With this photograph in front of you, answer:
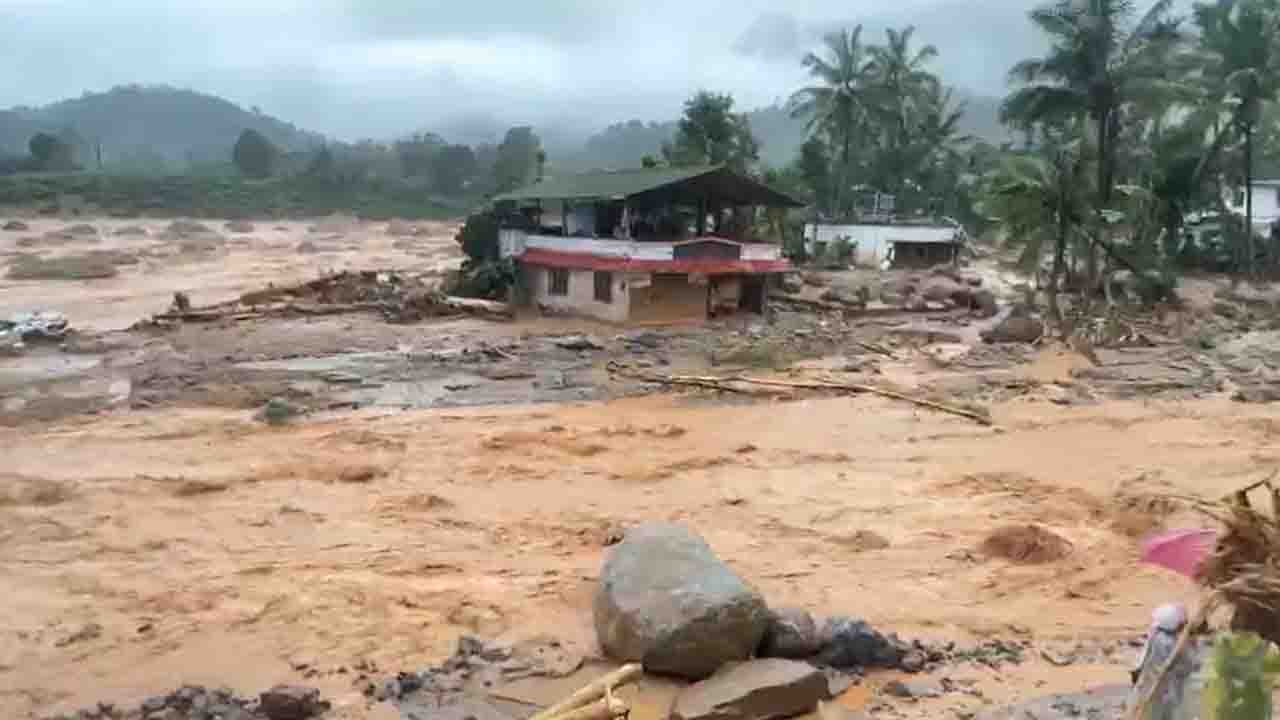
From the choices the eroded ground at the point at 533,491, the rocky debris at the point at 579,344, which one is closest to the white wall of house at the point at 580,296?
the eroded ground at the point at 533,491

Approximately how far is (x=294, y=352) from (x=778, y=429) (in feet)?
36.8

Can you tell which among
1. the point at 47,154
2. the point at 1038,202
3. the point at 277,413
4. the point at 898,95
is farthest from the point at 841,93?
the point at 47,154

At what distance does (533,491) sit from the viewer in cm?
1409

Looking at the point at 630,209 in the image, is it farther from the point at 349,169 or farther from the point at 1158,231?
the point at 349,169

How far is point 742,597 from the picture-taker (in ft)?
27.4

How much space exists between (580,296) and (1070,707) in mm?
23370

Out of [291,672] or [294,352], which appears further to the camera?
[294,352]

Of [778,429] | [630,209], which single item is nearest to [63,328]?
[630,209]

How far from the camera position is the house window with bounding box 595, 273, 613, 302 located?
29.0 m

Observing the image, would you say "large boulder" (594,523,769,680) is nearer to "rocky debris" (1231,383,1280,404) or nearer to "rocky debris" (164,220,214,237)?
"rocky debris" (1231,383,1280,404)

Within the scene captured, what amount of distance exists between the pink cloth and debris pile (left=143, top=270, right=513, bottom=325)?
25819 mm

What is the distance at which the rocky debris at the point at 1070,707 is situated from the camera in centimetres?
721

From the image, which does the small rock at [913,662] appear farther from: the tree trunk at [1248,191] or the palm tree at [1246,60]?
the tree trunk at [1248,191]

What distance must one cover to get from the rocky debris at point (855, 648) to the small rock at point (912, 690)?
12.7 inches
